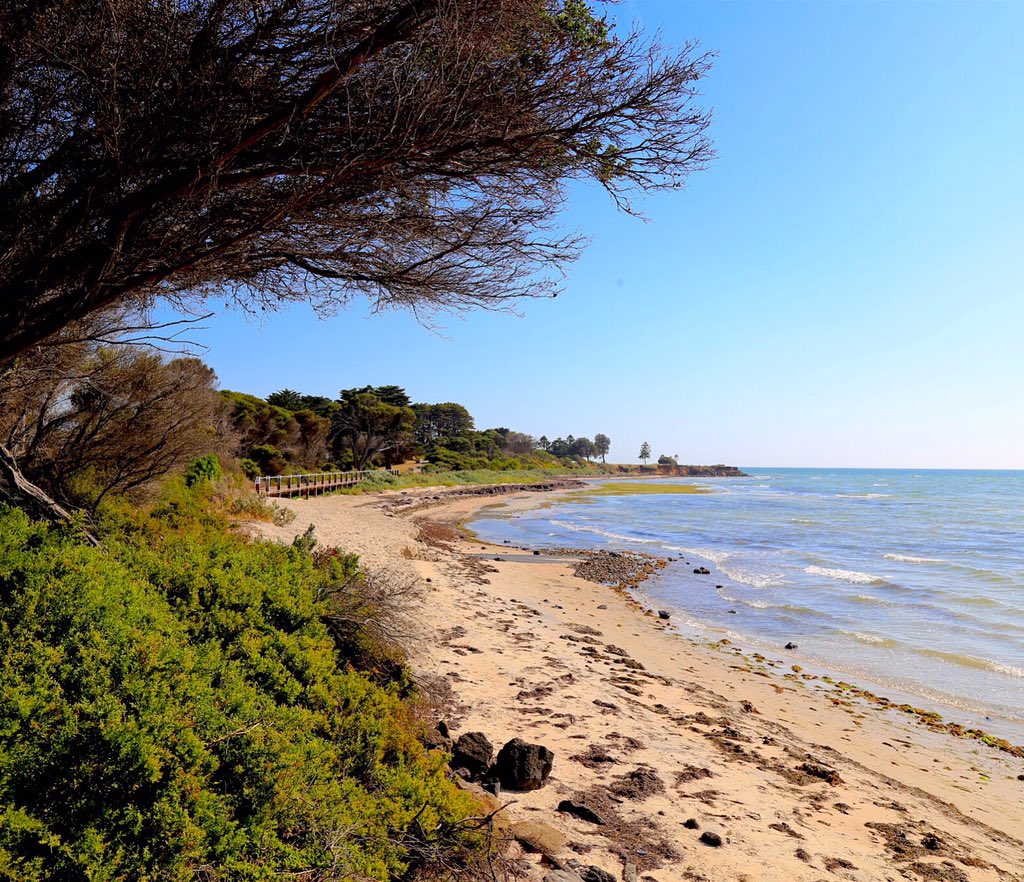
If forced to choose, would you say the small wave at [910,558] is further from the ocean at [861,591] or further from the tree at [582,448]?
the tree at [582,448]

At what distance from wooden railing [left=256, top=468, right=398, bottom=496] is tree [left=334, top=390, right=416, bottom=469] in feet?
29.6

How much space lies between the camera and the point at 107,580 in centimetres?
416

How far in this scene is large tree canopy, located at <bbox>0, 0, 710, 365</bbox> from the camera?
128 inches

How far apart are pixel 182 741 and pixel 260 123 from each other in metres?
3.16

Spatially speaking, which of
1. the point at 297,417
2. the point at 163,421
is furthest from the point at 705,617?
the point at 297,417

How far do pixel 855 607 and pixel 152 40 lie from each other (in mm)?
16068

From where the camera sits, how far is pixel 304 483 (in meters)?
31.7

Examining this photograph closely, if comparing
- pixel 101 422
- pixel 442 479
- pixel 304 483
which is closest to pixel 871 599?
pixel 101 422

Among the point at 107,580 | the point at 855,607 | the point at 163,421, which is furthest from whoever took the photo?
the point at 855,607

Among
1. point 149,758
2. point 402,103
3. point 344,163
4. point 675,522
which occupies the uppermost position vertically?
point 402,103

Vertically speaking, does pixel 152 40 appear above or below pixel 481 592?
above

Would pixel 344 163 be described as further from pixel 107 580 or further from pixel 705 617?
pixel 705 617

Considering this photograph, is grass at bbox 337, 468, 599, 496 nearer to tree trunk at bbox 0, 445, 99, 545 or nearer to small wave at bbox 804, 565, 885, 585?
small wave at bbox 804, 565, 885, 585

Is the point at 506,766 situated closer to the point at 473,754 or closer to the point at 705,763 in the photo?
the point at 473,754
